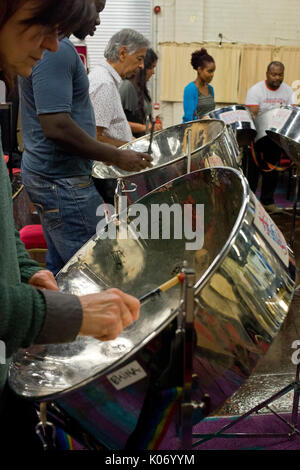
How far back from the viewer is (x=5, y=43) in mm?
548

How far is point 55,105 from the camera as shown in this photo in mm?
1194

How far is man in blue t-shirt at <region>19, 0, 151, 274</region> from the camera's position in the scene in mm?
1202

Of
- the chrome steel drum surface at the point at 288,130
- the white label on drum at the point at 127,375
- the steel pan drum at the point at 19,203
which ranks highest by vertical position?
the chrome steel drum surface at the point at 288,130

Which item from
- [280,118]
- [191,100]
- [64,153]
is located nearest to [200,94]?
[191,100]

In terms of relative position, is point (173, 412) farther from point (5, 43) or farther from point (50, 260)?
point (50, 260)

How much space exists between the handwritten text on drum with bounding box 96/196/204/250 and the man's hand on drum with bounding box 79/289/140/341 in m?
0.36

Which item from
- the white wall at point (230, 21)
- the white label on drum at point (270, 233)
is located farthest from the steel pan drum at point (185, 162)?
the white wall at point (230, 21)

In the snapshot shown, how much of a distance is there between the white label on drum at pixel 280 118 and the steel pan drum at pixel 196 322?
160 cm

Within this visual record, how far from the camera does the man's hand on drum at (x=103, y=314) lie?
0.56m
